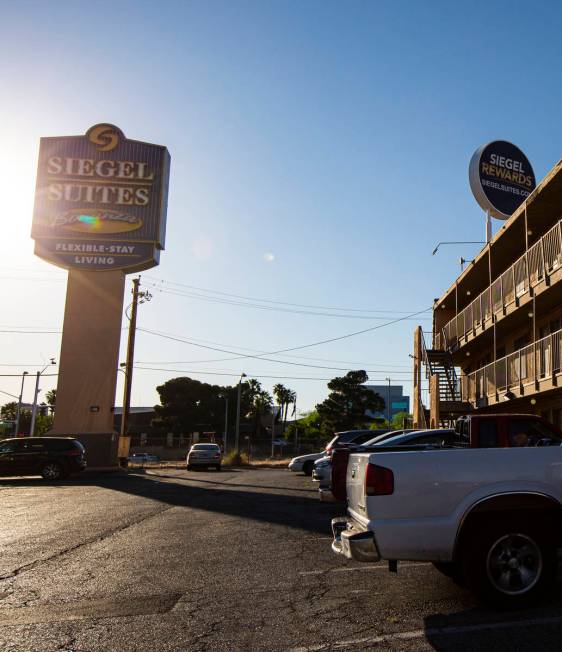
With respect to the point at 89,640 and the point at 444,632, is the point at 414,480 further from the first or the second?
the point at 89,640

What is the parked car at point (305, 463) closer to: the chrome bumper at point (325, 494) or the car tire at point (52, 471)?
the car tire at point (52, 471)

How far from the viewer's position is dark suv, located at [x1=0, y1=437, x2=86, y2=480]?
74.2 ft

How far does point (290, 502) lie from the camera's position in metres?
14.7

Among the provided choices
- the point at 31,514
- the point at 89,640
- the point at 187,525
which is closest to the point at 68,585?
the point at 89,640

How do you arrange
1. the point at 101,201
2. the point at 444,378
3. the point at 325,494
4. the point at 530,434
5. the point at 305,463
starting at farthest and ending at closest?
the point at 101,201, the point at 444,378, the point at 305,463, the point at 325,494, the point at 530,434

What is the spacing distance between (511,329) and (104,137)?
2492cm

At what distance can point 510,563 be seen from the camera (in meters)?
5.10

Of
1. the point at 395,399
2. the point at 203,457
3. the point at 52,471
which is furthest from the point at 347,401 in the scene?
the point at 395,399

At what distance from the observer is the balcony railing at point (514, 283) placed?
57.1ft

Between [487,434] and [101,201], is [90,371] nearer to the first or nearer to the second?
[101,201]

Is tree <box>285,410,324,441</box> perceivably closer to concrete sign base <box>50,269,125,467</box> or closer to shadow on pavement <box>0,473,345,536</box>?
concrete sign base <box>50,269,125,467</box>

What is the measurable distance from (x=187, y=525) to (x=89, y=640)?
621 centimetres

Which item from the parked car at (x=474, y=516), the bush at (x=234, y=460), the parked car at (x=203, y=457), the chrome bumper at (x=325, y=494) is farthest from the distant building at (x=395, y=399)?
the parked car at (x=474, y=516)

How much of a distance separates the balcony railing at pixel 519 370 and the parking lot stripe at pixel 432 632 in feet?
43.7
